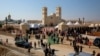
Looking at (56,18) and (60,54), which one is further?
(56,18)

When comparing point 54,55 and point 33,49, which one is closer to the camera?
point 54,55

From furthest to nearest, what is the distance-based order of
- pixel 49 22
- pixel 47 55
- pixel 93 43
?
pixel 49 22 → pixel 93 43 → pixel 47 55

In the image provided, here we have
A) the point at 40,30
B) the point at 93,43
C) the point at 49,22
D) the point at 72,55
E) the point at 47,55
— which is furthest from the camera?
the point at 49,22

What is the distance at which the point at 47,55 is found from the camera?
21.7 metres

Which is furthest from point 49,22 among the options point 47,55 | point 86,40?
point 47,55

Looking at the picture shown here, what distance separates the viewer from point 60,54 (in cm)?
2288

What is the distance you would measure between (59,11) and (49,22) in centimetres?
349

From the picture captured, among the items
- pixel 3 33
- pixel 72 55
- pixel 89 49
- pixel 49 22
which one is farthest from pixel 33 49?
pixel 49 22

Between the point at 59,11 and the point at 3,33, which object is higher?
the point at 59,11

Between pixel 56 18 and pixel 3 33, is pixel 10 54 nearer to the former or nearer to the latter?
pixel 3 33

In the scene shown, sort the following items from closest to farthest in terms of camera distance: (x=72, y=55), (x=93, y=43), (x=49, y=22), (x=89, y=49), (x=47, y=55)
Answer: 1. (x=72, y=55)
2. (x=47, y=55)
3. (x=89, y=49)
4. (x=93, y=43)
5. (x=49, y=22)

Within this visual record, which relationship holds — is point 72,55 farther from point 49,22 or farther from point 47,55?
point 49,22

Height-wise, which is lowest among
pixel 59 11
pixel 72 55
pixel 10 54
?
pixel 10 54

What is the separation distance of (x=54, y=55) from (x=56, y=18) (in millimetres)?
27433
